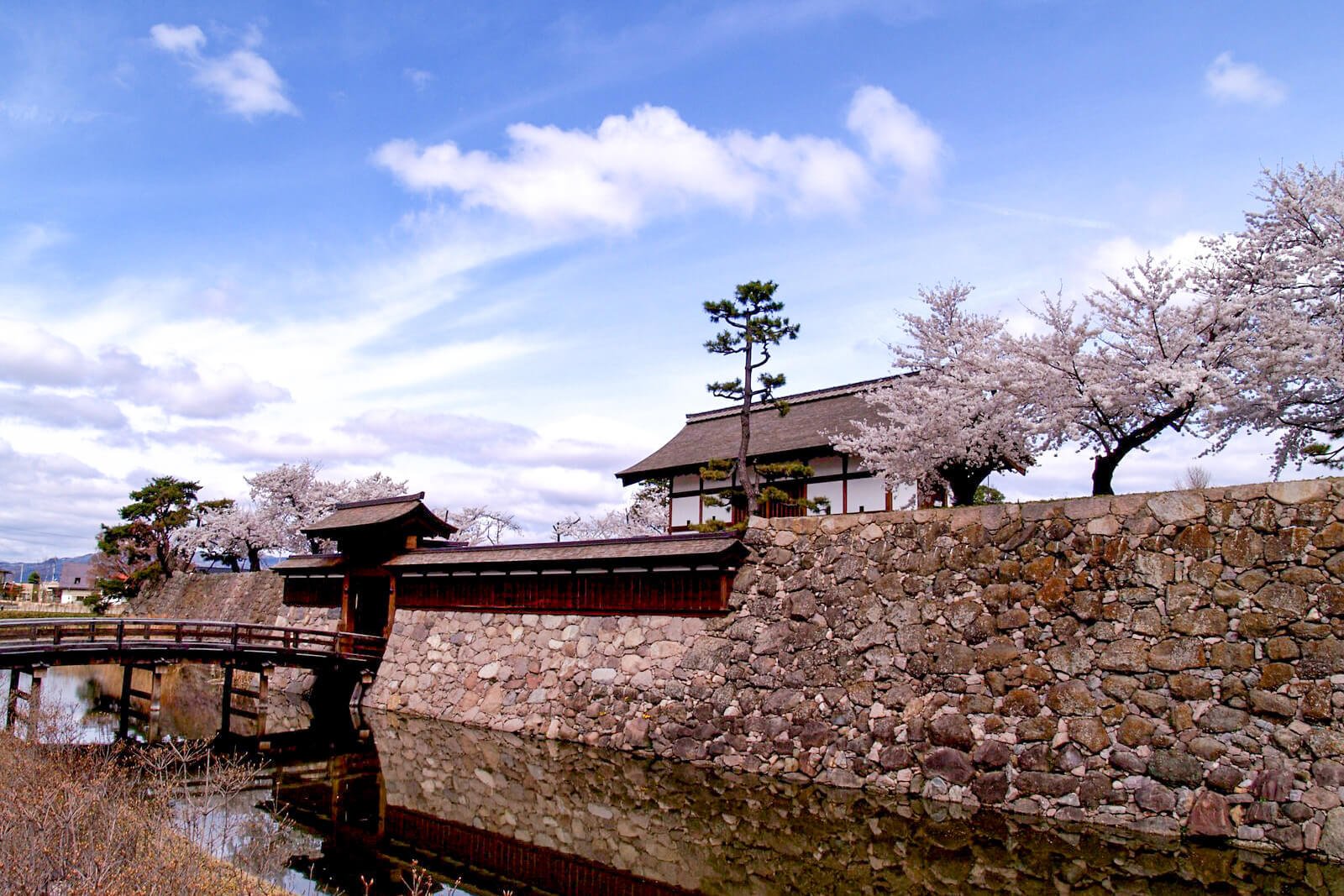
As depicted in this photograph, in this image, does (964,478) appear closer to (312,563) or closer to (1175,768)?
(1175,768)

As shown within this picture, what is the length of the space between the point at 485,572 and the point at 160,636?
765 centimetres

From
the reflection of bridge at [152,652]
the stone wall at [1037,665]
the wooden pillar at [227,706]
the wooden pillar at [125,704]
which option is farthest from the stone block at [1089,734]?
the wooden pillar at [125,704]

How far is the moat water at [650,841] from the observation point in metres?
10.1

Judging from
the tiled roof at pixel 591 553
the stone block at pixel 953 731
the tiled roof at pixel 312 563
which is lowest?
the stone block at pixel 953 731

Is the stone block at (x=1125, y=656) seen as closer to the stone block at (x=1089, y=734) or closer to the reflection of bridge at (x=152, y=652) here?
the stone block at (x=1089, y=734)

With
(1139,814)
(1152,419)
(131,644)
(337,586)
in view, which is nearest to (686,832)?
(1139,814)

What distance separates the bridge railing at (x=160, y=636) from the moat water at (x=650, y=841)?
4697mm

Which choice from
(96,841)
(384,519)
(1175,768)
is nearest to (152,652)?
Result: (384,519)

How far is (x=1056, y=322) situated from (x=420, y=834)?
13681mm

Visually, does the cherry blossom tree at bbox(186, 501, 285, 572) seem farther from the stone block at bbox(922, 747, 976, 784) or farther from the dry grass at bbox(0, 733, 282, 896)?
the stone block at bbox(922, 747, 976, 784)

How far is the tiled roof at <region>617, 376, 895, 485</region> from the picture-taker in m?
23.2

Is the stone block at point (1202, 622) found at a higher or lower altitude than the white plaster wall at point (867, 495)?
lower

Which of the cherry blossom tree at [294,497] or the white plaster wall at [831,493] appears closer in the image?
the white plaster wall at [831,493]

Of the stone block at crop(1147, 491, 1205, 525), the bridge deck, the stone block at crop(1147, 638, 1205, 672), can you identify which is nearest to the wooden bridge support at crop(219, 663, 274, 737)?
the bridge deck
